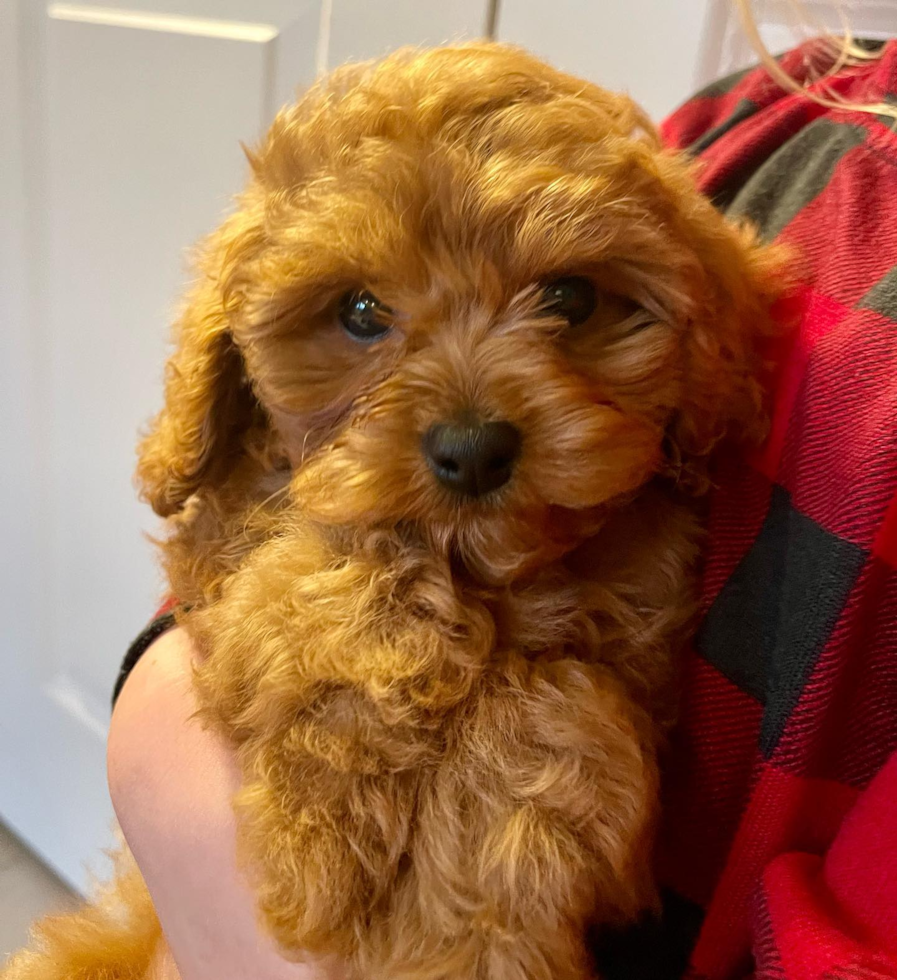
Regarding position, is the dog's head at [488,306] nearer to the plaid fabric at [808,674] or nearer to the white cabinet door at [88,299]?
the plaid fabric at [808,674]

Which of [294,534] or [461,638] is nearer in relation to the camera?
[461,638]

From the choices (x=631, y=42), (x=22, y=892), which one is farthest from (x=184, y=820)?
(x=22, y=892)

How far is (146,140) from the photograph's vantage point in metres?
2.02

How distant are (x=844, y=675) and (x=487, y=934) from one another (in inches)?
13.8

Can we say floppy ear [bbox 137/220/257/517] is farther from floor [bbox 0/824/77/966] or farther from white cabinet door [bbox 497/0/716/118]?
floor [bbox 0/824/77/966]

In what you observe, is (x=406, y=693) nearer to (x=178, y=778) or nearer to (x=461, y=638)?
(x=461, y=638)

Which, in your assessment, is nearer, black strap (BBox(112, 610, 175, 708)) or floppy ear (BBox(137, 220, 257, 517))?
floppy ear (BBox(137, 220, 257, 517))

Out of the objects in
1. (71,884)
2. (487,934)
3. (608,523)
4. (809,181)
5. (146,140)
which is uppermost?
(146,140)

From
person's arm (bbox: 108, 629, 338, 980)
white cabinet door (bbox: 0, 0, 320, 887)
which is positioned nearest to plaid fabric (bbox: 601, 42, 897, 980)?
person's arm (bbox: 108, 629, 338, 980)

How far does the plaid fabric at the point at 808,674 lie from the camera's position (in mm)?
699

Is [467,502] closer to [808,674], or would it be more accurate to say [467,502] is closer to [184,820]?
[808,674]

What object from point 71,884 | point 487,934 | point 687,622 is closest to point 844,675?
point 687,622

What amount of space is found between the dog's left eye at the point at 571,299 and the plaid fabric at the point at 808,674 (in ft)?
0.64

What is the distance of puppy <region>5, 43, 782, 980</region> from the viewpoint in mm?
722
